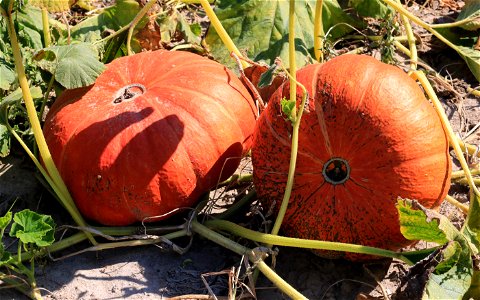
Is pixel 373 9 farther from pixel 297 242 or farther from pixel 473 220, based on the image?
pixel 297 242

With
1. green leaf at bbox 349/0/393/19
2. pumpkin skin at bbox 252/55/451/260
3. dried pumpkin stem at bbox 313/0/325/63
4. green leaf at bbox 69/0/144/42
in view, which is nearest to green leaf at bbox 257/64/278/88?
pumpkin skin at bbox 252/55/451/260

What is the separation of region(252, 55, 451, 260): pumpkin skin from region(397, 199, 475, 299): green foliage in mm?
232

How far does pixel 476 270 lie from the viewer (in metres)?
2.61

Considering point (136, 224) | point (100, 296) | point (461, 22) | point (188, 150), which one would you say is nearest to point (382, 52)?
point (461, 22)

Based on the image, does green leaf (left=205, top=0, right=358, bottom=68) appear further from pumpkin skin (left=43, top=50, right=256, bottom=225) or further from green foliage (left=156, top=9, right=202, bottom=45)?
pumpkin skin (left=43, top=50, right=256, bottom=225)

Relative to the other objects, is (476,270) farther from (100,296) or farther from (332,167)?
(100,296)

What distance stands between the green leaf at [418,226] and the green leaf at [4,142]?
1.67 metres

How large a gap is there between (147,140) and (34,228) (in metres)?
0.52

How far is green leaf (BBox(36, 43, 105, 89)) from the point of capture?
3.02m

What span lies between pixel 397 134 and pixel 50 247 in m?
1.35

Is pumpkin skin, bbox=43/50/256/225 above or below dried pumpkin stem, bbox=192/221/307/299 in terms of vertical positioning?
above

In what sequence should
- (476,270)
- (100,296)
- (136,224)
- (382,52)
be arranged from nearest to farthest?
(476,270), (100,296), (136,224), (382,52)

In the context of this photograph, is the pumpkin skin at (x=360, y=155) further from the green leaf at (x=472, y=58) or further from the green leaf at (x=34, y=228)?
the green leaf at (x=472, y=58)

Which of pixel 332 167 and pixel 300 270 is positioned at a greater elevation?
pixel 332 167
